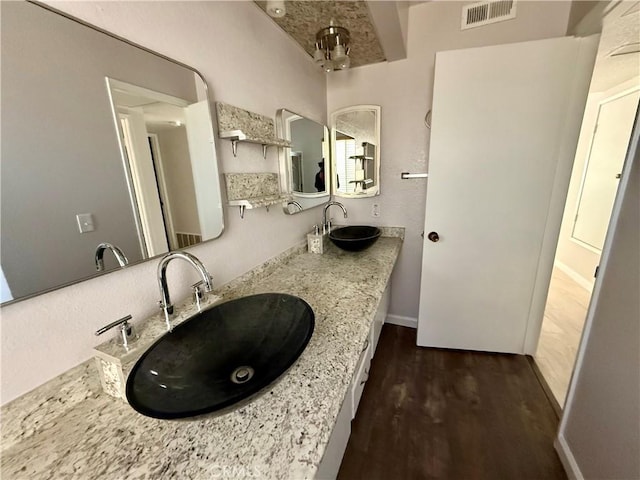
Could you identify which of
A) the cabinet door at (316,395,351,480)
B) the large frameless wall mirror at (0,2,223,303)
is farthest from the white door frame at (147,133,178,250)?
the cabinet door at (316,395,351,480)

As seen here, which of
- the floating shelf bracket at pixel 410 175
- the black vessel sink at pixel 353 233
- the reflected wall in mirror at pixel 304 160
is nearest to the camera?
the reflected wall in mirror at pixel 304 160

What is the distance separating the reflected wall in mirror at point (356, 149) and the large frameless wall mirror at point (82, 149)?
136 centimetres

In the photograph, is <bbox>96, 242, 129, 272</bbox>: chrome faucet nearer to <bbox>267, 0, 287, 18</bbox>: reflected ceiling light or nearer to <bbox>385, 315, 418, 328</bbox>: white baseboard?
<bbox>267, 0, 287, 18</bbox>: reflected ceiling light

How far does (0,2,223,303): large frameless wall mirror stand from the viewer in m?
0.57

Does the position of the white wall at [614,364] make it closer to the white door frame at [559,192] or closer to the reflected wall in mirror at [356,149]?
the white door frame at [559,192]

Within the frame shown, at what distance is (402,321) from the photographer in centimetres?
235

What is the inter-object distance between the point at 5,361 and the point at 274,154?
1.27 meters

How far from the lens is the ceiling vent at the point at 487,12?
157 centimetres

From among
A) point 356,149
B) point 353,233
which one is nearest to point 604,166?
point 356,149

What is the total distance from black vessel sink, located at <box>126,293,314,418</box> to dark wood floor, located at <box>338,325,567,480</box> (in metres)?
0.92

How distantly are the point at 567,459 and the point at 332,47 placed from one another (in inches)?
95.5

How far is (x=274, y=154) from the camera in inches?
58.2

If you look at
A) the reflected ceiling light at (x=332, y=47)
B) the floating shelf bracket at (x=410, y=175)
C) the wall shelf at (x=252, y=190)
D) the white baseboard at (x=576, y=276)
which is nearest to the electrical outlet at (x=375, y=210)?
the floating shelf bracket at (x=410, y=175)

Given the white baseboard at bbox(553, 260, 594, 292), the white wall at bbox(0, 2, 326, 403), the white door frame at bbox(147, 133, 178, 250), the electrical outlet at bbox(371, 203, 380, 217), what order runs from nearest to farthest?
1. the white wall at bbox(0, 2, 326, 403)
2. the white door frame at bbox(147, 133, 178, 250)
3. the electrical outlet at bbox(371, 203, 380, 217)
4. the white baseboard at bbox(553, 260, 594, 292)
